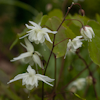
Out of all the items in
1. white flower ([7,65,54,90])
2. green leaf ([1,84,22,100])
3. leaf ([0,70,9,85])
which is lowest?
green leaf ([1,84,22,100])

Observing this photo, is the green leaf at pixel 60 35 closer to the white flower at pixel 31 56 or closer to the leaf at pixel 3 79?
the white flower at pixel 31 56

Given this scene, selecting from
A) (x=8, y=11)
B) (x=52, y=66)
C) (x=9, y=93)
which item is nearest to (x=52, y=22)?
(x=9, y=93)

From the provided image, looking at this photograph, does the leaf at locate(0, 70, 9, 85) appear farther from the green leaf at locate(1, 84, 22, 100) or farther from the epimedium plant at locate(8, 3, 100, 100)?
the epimedium plant at locate(8, 3, 100, 100)

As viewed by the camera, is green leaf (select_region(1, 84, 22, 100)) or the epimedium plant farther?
green leaf (select_region(1, 84, 22, 100))

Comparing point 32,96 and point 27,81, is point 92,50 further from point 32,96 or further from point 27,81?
point 32,96

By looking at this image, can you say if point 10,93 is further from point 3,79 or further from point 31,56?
point 31,56

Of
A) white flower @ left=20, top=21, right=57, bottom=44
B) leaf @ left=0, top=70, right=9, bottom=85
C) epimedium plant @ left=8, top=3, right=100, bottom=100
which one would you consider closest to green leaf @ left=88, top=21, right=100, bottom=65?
epimedium plant @ left=8, top=3, right=100, bottom=100

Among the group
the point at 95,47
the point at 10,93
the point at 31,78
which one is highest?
the point at 95,47

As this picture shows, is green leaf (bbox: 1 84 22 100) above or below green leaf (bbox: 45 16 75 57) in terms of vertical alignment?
below

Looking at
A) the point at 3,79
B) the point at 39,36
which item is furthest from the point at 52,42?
the point at 3,79

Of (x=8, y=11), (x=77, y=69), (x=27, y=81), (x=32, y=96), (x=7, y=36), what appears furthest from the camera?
(x=8, y=11)

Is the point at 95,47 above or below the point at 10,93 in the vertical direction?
above
